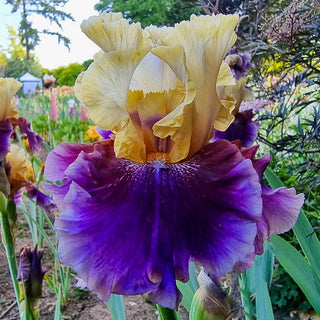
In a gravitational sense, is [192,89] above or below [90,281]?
above

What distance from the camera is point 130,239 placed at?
360 millimetres

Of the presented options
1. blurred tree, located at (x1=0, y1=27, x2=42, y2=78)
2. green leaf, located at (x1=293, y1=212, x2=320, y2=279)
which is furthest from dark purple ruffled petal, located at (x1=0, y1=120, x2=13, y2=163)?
blurred tree, located at (x1=0, y1=27, x2=42, y2=78)

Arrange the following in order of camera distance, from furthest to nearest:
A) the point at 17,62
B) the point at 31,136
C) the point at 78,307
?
the point at 17,62, the point at 78,307, the point at 31,136

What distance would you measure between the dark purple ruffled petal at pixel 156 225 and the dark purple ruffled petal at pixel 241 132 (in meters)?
0.18

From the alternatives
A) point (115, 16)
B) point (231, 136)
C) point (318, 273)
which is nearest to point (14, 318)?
point (318, 273)

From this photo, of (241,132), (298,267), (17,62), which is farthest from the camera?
(17,62)

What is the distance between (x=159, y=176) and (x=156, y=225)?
0.21 ft

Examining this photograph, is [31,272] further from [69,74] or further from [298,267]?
[69,74]

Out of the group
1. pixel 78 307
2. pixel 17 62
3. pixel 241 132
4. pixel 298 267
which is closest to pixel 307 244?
pixel 298 267

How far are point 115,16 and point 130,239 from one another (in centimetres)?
23

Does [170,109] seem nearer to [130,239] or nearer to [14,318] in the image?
[130,239]

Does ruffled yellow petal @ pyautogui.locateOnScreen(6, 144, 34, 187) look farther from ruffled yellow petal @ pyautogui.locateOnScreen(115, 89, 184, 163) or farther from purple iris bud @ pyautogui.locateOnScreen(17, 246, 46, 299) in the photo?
ruffled yellow petal @ pyautogui.locateOnScreen(115, 89, 184, 163)

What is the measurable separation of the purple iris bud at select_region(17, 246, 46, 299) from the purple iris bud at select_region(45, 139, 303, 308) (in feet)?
1.37

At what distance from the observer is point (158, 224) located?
366 millimetres
